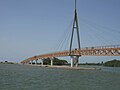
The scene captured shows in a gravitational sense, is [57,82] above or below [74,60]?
below

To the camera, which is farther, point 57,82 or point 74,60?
point 74,60

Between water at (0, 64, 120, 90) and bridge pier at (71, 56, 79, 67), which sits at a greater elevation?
bridge pier at (71, 56, 79, 67)

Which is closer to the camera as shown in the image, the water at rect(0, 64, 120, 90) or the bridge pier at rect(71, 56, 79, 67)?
the water at rect(0, 64, 120, 90)

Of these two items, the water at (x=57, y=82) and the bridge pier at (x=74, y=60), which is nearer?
the water at (x=57, y=82)

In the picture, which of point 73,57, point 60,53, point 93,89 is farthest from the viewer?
point 60,53

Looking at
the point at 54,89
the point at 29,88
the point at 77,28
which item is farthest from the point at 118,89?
the point at 77,28

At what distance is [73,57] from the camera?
105 metres

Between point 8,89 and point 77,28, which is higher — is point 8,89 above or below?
below

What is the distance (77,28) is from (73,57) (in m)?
15.7

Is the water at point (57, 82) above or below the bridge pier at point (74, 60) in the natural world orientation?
below

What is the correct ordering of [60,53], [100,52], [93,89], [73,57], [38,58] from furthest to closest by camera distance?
[38,58], [60,53], [73,57], [100,52], [93,89]

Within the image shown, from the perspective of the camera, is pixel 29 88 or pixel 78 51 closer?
pixel 29 88

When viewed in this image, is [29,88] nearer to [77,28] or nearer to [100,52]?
[100,52]

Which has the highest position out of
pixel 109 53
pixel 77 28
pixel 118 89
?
pixel 77 28
